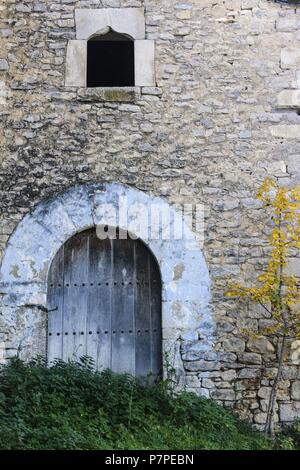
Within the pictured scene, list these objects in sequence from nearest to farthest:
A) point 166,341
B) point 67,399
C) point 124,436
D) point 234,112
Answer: point 124,436, point 67,399, point 166,341, point 234,112

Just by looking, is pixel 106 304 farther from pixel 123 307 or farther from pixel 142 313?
pixel 142 313

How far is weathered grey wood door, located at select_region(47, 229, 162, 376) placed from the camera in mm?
6387

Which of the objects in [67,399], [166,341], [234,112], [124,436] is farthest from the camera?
[234,112]

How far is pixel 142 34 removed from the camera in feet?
22.1

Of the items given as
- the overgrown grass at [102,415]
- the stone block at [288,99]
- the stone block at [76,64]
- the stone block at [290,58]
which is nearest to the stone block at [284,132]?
the stone block at [288,99]

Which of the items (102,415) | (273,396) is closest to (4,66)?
(102,415)

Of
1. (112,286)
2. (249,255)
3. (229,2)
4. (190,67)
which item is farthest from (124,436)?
(229,2)

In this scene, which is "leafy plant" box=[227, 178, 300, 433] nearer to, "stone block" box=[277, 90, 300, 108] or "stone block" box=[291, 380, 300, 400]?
"stone block" box=[291, 380, 300, 400]

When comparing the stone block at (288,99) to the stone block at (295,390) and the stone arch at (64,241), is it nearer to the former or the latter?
the stone arch at (64,241)

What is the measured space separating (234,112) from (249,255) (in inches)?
53.5

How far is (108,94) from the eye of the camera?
6.63 metres

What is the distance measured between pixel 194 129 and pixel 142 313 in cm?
177

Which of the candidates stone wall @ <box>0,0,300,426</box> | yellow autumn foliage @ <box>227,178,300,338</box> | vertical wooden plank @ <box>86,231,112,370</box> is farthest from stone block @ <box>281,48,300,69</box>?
vertical wooden plank @ <box>86,231,112,370</box>

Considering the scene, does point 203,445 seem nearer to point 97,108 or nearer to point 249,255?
point 249,255
